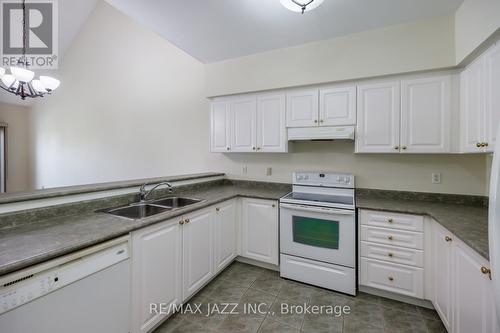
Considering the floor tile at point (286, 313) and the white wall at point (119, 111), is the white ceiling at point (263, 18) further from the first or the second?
the floor tile at point (286, 313)

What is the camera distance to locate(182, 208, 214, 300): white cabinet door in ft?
6.39

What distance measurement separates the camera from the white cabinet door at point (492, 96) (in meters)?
1.47

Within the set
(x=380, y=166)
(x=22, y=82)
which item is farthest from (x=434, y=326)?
(x=22, y=82)

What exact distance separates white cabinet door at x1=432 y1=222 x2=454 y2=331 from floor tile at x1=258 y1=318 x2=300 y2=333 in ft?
3.63

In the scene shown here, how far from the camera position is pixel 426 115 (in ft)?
6.95

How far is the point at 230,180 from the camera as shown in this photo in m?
3.47

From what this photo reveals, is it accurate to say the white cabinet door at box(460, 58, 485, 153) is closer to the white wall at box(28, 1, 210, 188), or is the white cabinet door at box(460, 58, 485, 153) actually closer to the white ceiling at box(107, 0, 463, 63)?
the white ceiling at box(107, 0, 463, 63)

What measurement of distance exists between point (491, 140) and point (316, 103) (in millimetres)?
1468

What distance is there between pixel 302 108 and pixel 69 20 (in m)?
5.78

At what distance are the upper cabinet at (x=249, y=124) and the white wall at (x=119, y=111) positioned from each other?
0.52 m

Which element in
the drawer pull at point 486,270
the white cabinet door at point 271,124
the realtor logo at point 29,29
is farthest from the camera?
the realtor logo at point 29,29

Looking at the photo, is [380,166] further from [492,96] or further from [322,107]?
[492,96]

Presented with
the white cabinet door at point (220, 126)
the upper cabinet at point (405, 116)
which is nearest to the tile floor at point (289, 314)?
the upper cabinet at point (405, 116)

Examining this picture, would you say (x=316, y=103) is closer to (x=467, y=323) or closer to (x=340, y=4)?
(x=340, y=4)
